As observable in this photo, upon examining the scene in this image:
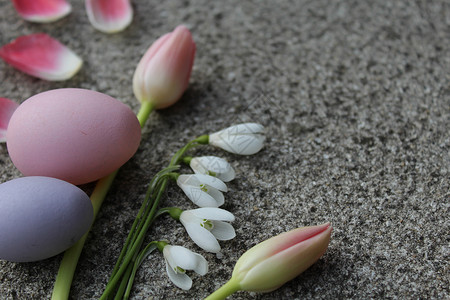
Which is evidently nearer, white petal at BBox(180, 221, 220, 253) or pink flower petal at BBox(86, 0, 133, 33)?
white petal at BBox(180, 221, 220, 253)

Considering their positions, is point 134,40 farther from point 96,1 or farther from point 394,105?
point 394,105

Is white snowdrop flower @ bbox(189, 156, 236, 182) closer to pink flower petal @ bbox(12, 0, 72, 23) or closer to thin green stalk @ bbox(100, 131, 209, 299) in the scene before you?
thin green stalk @ bbox(100, 131, 209, 299)

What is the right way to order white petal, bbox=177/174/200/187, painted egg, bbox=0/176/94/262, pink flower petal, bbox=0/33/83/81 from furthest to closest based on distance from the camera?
pink flower petal, bbox=0/33/83/81 → white petal, bbox=177/174/200/187 → painted egg, bbox=0/176/94/262

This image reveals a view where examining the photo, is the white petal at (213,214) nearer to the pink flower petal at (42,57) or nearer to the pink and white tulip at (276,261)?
the pink and white tulip at (276,261)

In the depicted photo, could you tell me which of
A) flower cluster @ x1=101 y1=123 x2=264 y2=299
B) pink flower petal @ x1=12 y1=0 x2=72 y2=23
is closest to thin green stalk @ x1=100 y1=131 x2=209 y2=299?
flower cluster @ x1=101 y1=123 x2=264 y2=299

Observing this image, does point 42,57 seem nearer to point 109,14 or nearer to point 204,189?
point 109,14

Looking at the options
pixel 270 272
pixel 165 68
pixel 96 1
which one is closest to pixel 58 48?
pixel 96 1
